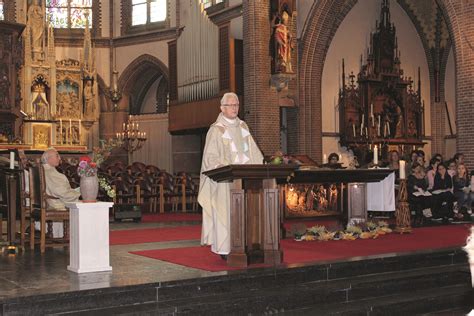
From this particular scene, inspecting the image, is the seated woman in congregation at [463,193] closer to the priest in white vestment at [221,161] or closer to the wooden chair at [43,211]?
the priest in white vestment at [221,161]

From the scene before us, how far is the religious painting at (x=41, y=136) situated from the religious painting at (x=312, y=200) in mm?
11384

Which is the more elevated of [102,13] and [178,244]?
[102,13]

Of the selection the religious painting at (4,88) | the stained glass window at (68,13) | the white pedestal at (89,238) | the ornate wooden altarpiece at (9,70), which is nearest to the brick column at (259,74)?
the ornate wooden altarpiece at (9,70)

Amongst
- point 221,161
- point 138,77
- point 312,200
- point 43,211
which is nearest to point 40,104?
point 138,77

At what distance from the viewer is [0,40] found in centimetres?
1576

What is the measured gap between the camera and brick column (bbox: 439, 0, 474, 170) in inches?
510

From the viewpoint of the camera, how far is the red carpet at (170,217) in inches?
527

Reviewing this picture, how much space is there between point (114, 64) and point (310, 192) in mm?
16194

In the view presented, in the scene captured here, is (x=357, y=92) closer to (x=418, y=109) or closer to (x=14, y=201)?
(x=418, y=109)

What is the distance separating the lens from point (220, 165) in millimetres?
7344

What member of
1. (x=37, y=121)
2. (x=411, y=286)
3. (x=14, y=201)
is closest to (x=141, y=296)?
(x=411, y=286)

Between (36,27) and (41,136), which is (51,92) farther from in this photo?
(36,27)

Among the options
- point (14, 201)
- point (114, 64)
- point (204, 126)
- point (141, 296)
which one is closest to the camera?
point (141, 296)

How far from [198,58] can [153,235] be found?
9673mm
